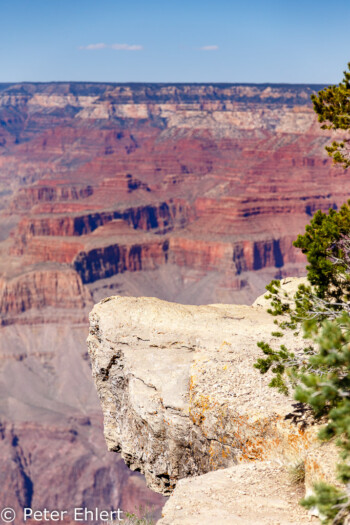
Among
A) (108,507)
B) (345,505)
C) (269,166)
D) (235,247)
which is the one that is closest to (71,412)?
(108,507)

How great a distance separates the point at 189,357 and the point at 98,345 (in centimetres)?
355

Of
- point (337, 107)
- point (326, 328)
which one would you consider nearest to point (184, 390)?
point (326, 328)

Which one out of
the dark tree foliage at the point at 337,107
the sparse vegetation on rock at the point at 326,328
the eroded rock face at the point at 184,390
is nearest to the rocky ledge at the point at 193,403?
the eroded rock face at the point at 184,390

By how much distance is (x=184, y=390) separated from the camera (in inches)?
631

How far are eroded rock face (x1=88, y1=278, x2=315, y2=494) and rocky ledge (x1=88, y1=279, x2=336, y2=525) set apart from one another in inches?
1.1

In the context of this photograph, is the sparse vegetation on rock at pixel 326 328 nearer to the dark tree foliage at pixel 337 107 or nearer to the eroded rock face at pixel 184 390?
the dark tree foliage at pixel 337 107

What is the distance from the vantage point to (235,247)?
14488cm

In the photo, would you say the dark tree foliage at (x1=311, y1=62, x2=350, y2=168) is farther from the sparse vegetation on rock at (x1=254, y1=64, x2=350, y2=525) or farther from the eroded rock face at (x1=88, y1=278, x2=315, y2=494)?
the eroded rock face at (x1=88, y1=278, x2=315, y2=494)

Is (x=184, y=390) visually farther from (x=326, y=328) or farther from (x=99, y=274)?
(x=99, y=274)

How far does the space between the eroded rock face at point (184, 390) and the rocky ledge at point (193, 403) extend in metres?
0.03

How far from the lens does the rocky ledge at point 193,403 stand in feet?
41.8

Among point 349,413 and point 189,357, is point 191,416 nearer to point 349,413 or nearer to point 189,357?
point 189,357

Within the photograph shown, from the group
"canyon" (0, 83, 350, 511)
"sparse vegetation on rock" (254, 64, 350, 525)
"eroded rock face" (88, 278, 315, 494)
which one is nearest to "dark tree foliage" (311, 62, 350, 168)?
"sparse vegetation on rock" (254, 64, 350, 525)

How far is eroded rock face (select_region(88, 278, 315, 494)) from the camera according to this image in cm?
1434
